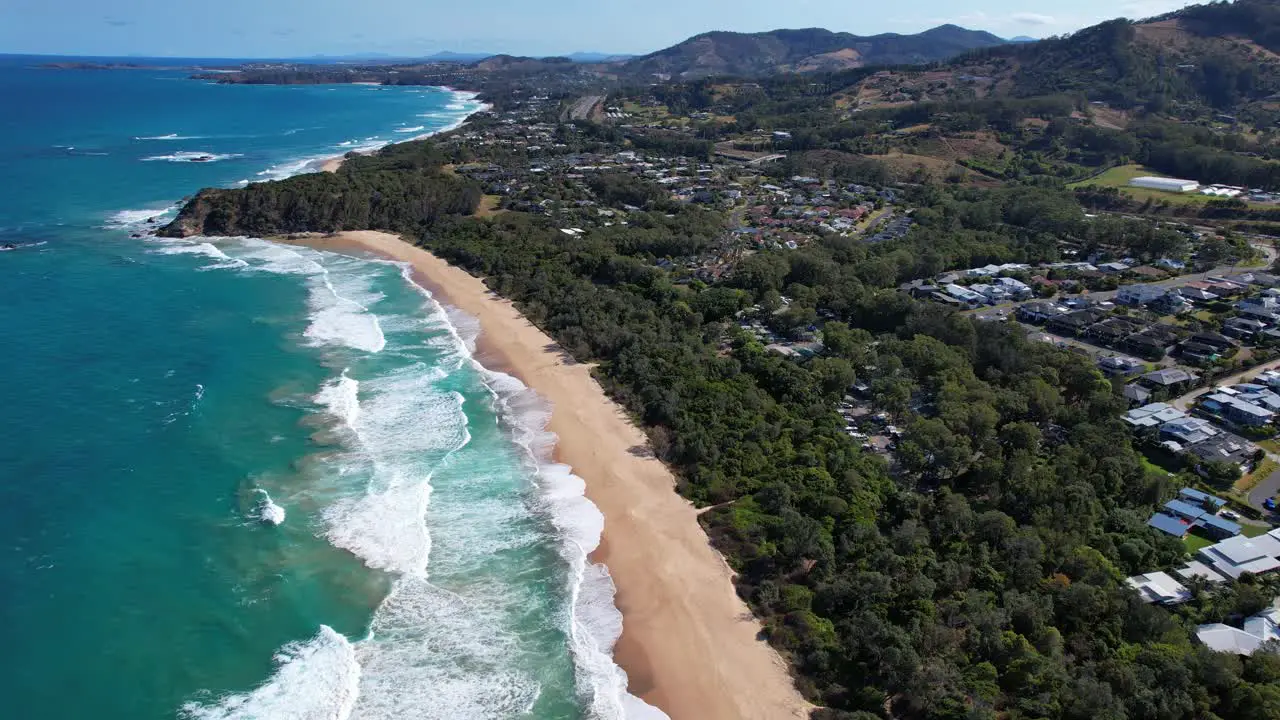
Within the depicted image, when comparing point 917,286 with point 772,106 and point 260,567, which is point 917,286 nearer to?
point 260,567

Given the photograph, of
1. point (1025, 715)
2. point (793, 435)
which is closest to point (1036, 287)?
point (793, 435)

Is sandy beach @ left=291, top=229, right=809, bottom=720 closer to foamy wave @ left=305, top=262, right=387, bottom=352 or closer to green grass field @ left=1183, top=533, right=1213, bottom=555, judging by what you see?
foamy wave @ left=305, top=262, right=387, bottom=352

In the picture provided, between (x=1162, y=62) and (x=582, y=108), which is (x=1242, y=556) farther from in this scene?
(x=582, y=108)

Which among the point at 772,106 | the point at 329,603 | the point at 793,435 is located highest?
the point at 772,106

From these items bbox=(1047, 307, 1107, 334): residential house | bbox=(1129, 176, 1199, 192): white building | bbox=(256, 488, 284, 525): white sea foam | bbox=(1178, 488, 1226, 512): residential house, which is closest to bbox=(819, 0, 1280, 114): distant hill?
bbox=(1129, 176, 1199, 192): white building

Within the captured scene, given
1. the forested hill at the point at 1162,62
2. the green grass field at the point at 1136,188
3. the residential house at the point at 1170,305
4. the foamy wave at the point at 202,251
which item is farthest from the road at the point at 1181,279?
the forested hill at the point at 1162,62

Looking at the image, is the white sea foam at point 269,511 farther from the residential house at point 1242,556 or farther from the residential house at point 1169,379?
the residential house at point 1169,379

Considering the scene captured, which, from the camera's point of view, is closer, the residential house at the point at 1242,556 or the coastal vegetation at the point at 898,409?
the coastal vegetation at the point at 898,409
